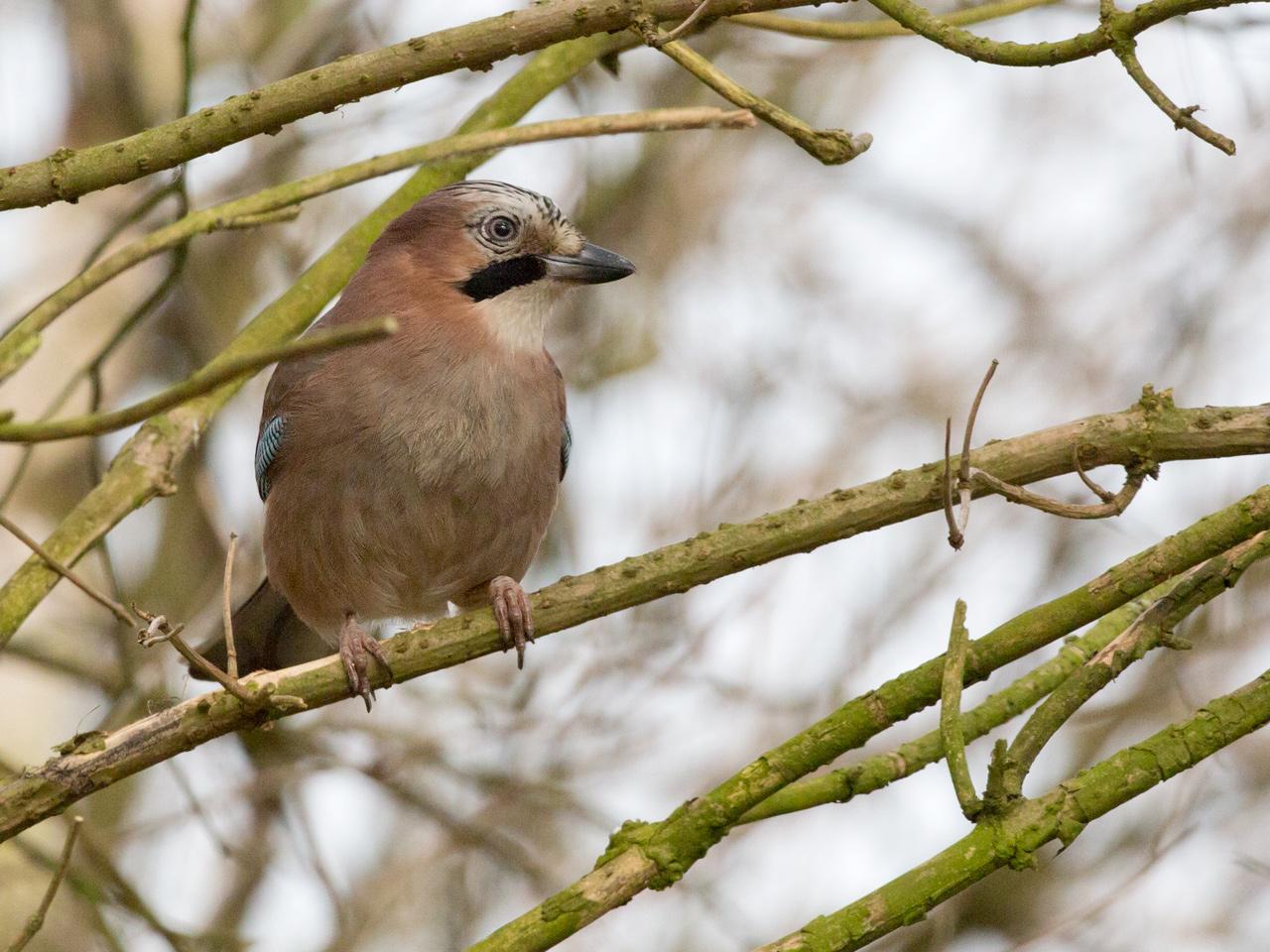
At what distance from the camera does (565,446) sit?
17.6 ft

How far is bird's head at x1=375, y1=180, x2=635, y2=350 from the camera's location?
198 inches

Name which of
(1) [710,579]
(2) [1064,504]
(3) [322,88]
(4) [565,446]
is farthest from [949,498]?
(4) [565,446]

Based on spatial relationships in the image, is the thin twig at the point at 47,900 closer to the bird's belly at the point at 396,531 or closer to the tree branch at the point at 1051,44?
the bird's belly at the point at 396,531

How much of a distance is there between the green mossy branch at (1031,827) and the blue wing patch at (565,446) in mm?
2604

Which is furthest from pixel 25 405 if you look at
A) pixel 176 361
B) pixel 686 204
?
pixel 686 204

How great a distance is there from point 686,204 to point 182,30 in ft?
14.1

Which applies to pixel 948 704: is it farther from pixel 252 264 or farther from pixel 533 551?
pixel 252 264

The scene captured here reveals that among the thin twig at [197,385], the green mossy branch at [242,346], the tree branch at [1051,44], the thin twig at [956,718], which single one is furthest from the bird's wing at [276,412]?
the thin twig at [197,385]

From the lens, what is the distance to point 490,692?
6906 millimetres

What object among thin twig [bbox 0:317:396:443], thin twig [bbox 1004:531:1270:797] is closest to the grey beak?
thin twig [bbox 1004:531:1270:797]

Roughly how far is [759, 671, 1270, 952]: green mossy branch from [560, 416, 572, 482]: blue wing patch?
260 centimetres

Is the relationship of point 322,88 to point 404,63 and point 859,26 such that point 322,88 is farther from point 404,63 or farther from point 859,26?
point 859,26

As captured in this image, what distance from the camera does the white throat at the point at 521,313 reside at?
492 cm

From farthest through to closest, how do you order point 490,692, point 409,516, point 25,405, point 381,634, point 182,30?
point 25,405
point 490,692
point 381,634
point 409,516
point 182,30
